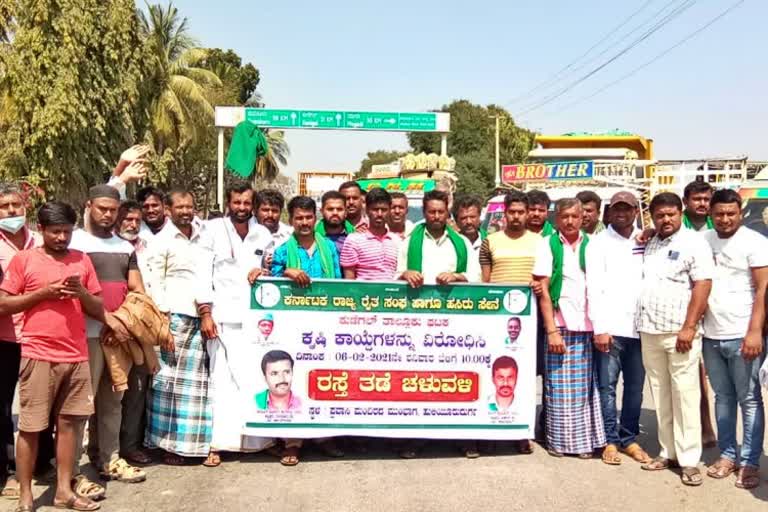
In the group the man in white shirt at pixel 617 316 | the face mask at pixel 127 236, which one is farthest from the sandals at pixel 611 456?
the face mask at pixel 127 236

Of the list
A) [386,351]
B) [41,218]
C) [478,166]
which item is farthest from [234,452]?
[478,166]

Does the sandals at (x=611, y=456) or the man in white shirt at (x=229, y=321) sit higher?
the man in white shirt at (x=229, y=321)

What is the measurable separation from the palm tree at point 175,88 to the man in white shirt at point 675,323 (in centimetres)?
2126

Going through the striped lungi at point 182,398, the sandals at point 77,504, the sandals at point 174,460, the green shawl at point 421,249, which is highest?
the green shawl at point 421,249

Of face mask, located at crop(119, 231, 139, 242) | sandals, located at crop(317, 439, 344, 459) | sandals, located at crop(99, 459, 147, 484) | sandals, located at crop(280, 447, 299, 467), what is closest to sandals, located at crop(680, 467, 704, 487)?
sandals, located at crop(317, 439, 344, 459)

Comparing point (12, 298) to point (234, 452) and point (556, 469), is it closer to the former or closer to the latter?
point (234, 452)

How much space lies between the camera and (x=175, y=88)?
27.0 m

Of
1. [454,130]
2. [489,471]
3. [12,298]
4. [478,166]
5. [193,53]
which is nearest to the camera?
[12,298]

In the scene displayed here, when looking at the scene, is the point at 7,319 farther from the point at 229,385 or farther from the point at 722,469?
the point at 722,469

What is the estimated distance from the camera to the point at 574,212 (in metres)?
5.50

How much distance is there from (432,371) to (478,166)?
39663mm

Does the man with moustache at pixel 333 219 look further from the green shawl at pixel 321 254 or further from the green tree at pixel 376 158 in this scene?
the green tree at pixel 376 158

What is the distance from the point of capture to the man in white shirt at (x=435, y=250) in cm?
543

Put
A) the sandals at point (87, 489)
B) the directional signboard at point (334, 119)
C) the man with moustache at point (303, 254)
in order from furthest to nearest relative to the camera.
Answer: the directional signboard at point (334, 119)
the man with moustache at point (303, 254)
the sandals at point (87, 489)
